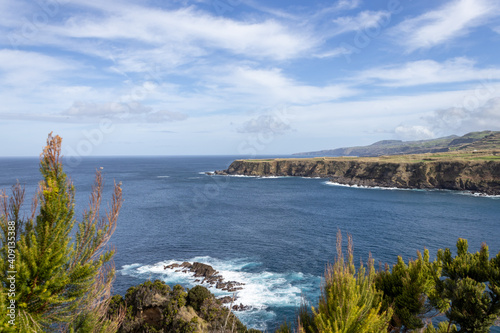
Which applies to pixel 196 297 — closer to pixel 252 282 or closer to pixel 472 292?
pixel 252 282

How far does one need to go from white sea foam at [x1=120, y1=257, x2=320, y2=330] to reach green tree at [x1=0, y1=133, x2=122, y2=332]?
26044 mm

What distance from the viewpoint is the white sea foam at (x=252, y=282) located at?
35500mm

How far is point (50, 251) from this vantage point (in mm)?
10203

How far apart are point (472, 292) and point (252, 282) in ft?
99.6

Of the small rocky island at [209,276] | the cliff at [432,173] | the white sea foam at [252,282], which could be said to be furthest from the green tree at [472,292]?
the cliff at [432,173]

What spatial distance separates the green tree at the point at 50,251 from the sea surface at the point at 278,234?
20.4 metres

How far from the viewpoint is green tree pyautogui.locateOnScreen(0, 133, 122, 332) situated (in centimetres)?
980

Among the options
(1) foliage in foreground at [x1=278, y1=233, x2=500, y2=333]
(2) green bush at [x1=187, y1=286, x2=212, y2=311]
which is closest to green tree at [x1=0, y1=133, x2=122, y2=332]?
(1) foliage in foreground at [x1=278, y1=233, x2=500, y2=333]

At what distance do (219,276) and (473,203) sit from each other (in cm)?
9466

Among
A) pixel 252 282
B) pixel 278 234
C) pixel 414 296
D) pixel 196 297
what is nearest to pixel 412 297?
pixel 414 296

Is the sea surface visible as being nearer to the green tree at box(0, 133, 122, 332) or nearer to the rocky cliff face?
the rocky cliff face

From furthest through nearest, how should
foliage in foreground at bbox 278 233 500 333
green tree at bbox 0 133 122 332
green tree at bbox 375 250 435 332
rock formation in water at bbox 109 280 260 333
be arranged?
rock formation in water at bbox 109 280 260 333
green tree at bbox 375 250 435 332
foliage in foreground at bbox 278 233 500 333
green tree at bbox 0 133 122 332

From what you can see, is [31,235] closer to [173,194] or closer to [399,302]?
[399,302]

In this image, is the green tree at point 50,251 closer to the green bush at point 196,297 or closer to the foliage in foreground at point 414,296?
the foliage in foreground at point 414,296
